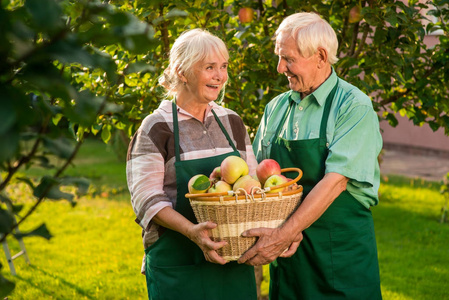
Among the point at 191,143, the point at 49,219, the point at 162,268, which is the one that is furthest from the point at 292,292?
the point at 49,219

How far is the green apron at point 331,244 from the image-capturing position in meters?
2.36

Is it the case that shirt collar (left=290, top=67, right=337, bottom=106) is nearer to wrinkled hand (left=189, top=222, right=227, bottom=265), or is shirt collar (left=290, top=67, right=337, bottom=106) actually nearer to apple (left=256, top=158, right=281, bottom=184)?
apple (left=256, top=158, right=281, bottom=184)

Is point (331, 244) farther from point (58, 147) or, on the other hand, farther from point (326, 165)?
point (58, 147)

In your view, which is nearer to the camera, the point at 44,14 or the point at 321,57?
the point at 44,14

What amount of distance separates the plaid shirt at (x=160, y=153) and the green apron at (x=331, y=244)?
10.4 inches

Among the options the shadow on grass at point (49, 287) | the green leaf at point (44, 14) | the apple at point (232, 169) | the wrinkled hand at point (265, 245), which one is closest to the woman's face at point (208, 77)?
the apple at point (232, 169)

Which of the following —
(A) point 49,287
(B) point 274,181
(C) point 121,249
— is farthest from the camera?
(C) point 121,249

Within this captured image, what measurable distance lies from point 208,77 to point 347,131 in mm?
616

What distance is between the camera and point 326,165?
7.40 ft

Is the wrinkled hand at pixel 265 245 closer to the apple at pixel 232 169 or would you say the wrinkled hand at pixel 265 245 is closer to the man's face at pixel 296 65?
the apple at pixel 232 169

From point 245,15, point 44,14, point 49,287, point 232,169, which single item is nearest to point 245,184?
point 232,169

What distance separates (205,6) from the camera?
3.13m

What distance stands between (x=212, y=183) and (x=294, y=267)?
0.63 meters

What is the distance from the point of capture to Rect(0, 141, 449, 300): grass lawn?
15.0ft
